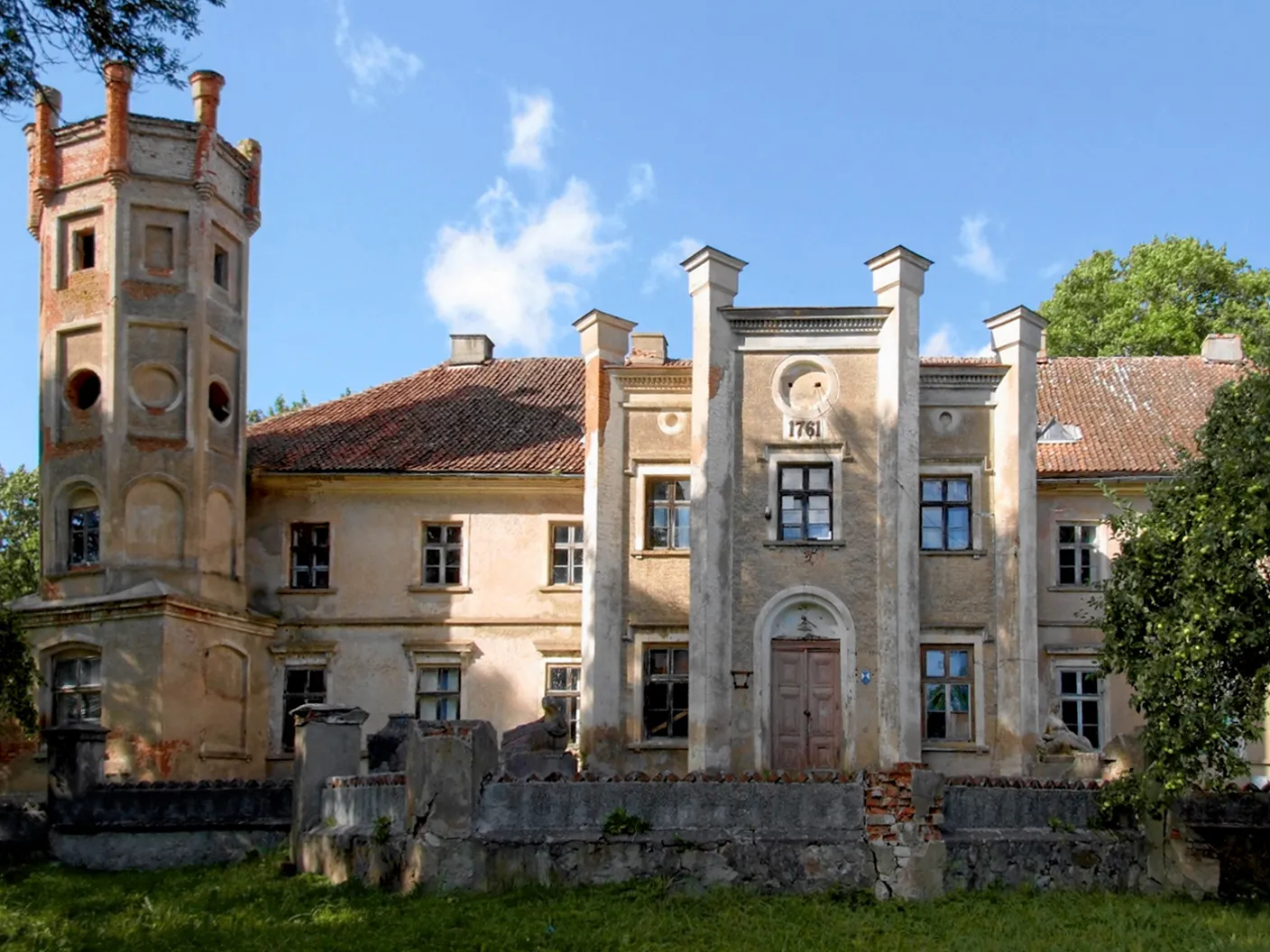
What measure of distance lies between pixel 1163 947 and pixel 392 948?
726cm

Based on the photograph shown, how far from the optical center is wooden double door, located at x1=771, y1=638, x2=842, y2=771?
26.6m

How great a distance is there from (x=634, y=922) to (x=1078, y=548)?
16765 millimetres

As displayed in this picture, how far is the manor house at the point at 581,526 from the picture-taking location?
87.9 feet

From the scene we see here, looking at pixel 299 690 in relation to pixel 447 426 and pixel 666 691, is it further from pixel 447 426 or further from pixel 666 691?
pixel 666 691

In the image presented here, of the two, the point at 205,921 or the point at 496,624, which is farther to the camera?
the point at 496,624

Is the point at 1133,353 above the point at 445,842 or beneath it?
above

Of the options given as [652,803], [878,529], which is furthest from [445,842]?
[878,529]

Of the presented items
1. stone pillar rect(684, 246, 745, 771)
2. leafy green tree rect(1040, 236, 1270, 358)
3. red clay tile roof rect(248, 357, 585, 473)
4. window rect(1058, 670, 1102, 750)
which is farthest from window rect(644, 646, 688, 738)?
leafy green tree rect(1040, 236, 1270, 358)

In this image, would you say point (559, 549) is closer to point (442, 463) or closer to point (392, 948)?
point (442, 463)

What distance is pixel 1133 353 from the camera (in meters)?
42.8

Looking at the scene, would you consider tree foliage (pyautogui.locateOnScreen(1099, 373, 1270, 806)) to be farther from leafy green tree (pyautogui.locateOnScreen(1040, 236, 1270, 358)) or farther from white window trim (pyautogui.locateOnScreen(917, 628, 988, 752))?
leafy green tree (pyautogui.locateOnScreen(1040, 236, 1270, 358))

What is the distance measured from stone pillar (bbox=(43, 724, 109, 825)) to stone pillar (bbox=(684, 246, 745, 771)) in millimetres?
9010

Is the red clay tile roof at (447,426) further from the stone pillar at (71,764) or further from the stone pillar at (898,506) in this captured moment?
the stone pillar at (71,764)

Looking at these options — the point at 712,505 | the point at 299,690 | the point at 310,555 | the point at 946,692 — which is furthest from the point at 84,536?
the point at 946,692
